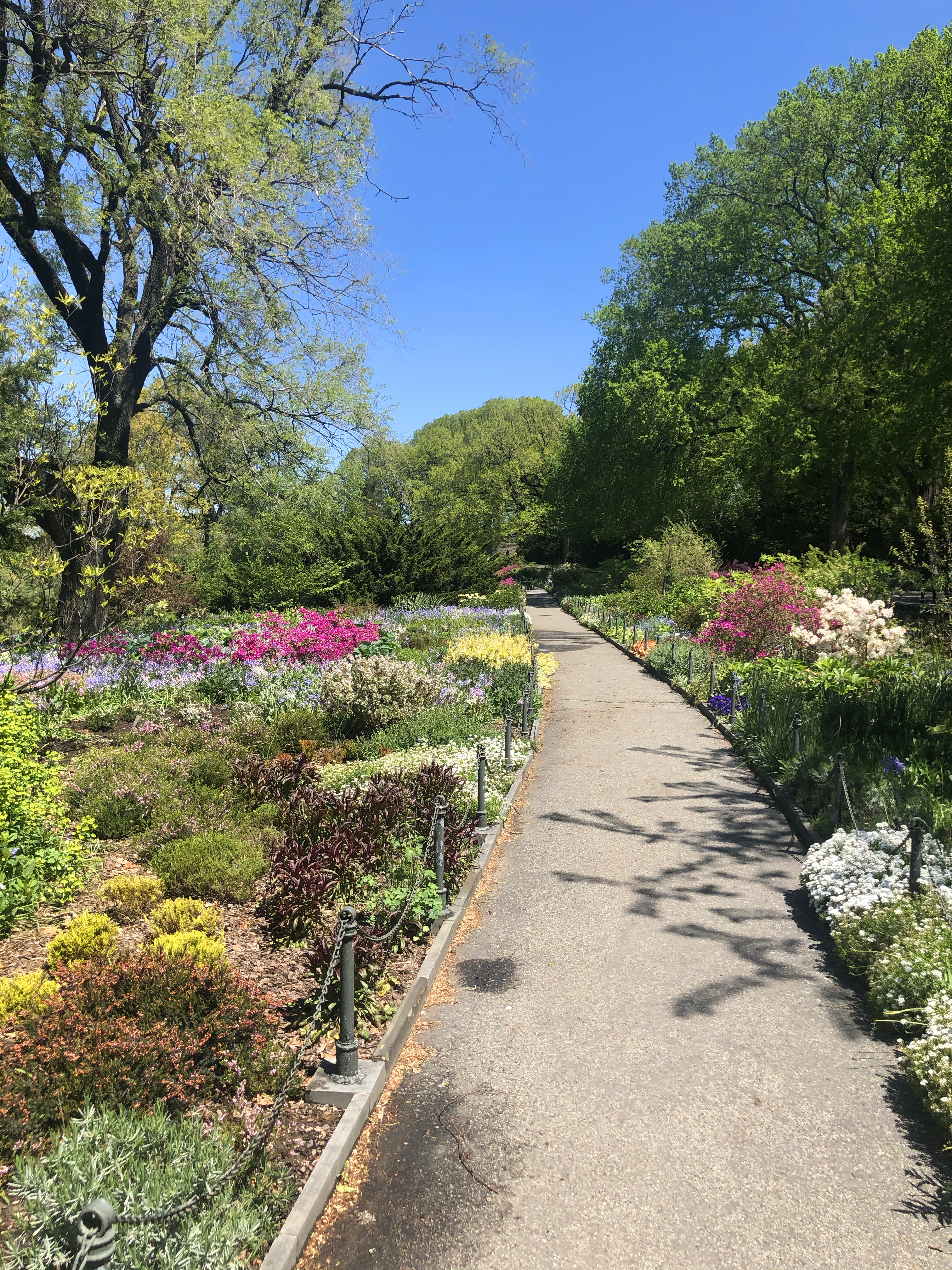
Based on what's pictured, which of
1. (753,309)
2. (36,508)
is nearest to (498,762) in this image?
(36,508)

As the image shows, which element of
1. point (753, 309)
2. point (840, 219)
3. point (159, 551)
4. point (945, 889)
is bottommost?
point (945, 889)

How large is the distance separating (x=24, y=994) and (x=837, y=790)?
6.05 m

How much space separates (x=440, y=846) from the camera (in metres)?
5.41

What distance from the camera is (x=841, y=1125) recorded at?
3629 mm

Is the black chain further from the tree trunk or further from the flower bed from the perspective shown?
the tree trunk

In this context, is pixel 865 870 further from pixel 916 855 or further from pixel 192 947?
pixel 192 947

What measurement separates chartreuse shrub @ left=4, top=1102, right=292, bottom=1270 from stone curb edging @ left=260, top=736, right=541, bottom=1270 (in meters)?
0.07

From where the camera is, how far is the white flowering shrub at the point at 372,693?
33.9ft

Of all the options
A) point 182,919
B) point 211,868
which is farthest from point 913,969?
point 211,868

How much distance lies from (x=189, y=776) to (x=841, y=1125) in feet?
19.6

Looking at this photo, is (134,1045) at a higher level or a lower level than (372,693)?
lower

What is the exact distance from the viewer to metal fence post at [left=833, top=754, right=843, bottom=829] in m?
6.75

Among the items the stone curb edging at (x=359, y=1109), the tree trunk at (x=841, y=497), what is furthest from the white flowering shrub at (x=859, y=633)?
the tree trunk at (x=841, y=497)

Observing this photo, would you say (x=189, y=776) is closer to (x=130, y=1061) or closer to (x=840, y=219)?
(x=130, y=1061)
